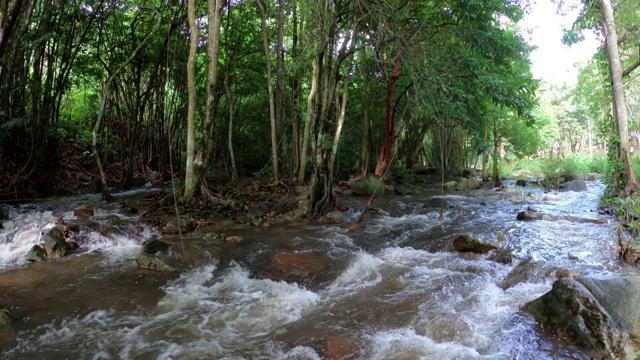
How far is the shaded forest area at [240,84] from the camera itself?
10078mm

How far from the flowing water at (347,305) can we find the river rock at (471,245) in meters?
0.24

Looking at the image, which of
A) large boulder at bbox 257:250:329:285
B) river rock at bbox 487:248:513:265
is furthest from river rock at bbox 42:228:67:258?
river rock at bbox 487:248:513:265

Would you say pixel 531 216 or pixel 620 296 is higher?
pixel 531 216

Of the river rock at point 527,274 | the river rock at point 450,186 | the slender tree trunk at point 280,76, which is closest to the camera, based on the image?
the river rock at point 527,274

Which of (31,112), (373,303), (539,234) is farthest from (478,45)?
(31,112)

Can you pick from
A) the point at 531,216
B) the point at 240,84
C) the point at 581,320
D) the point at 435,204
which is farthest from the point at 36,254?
the point at 240,84

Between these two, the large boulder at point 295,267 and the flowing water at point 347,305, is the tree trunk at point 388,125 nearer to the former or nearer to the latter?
the flowing water at point 347,305

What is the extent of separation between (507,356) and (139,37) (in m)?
14.6

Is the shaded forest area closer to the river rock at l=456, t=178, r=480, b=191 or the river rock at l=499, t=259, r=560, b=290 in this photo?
the river rock at l=456, t=178, r=480, b=191

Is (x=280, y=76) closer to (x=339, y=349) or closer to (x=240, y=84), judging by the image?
(x=240, y=84)

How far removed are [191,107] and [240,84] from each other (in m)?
7.48

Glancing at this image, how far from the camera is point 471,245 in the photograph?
288 inches

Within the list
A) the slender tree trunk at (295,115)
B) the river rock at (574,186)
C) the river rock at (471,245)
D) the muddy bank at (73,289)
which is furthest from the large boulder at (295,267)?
the river rock at (574,186)

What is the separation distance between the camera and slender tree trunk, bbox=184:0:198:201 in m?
9.42
